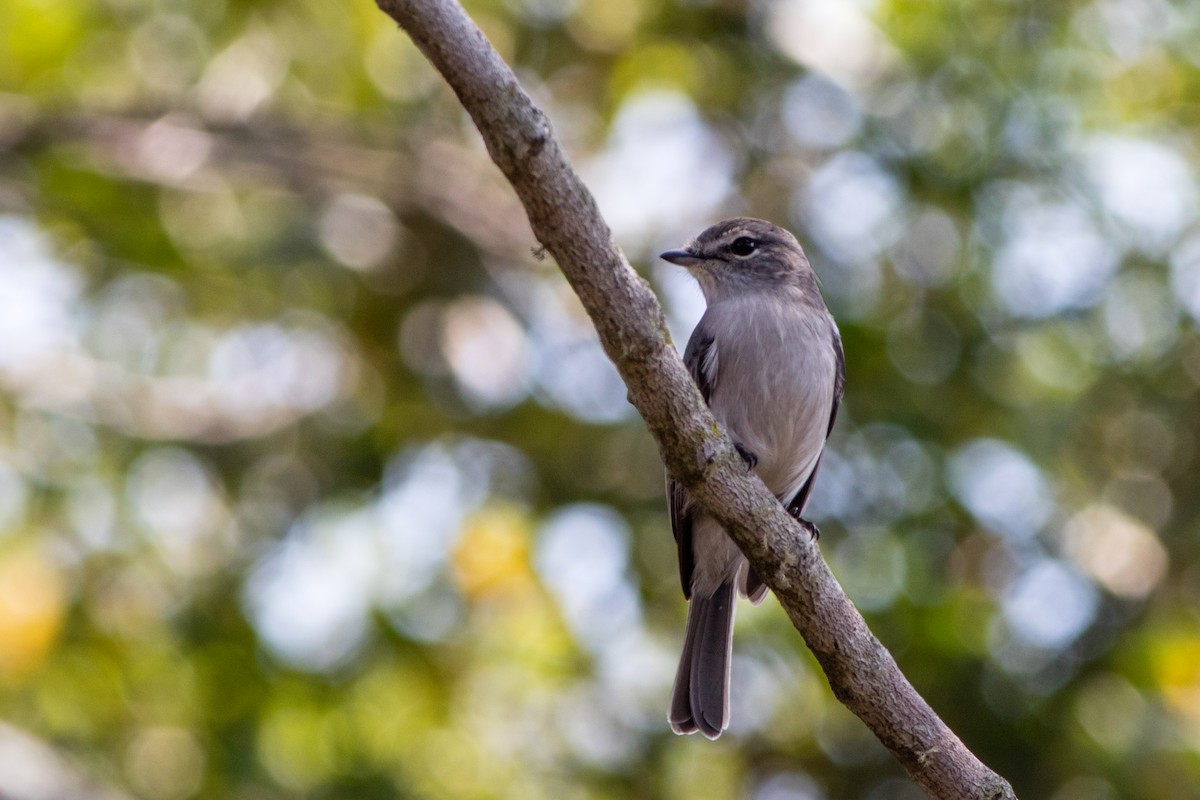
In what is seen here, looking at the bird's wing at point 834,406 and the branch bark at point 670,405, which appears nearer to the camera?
the branch bark at point 670,405

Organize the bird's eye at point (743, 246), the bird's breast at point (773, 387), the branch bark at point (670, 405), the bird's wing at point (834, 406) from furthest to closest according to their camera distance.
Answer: the bird's eye at point (743, 246) < the bird's wing at point (834, 406) < the bird's breast at point (773, 387) < the branch bark at point (670, 405)

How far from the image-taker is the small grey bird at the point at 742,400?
5391 mm

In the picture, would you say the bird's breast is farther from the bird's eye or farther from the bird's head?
the bird's eye

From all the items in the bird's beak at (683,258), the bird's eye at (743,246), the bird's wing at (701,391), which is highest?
the bird's eye at (743,246)

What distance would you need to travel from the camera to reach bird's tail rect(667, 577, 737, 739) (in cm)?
545

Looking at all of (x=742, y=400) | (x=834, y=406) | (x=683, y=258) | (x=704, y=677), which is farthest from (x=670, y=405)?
(x=683, y=258)

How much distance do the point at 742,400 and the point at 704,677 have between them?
117cm

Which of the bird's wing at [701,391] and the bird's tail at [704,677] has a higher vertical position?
the bird's wing at [701,391]

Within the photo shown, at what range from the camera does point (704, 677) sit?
5.54m

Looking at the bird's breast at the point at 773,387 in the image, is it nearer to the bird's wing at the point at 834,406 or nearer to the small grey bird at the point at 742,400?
the small grey bird at the point at 742,400

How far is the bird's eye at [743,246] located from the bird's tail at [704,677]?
1576mm

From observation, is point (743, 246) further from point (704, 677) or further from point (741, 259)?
point (704, 677)

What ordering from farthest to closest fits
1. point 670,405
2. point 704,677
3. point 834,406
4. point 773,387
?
1. point 834,406
2. point 704,677
3. point 773,387
4. point 670,405

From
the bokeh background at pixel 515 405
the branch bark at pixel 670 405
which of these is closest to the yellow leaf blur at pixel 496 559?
the bokeh background at pixel 515 405
